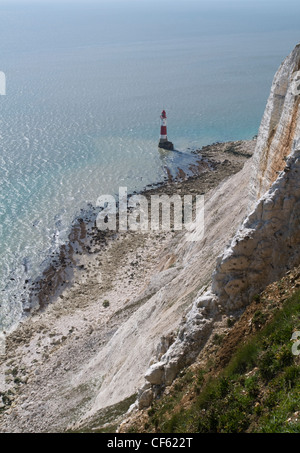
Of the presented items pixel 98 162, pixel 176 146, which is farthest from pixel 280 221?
pixel 176 146

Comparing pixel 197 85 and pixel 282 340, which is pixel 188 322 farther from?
pixel 197 85
